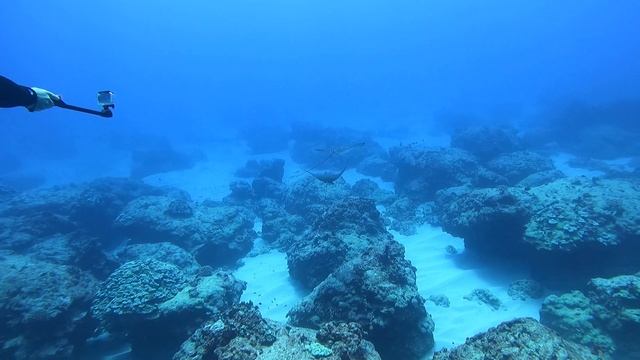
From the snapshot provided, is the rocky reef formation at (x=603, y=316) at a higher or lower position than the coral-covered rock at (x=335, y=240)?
lower

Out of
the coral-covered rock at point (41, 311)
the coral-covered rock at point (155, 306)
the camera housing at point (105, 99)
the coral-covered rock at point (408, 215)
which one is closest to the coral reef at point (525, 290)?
the coral-covered rock at point (408, 215)

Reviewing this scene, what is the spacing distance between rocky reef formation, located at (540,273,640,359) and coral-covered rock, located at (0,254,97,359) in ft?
32.4

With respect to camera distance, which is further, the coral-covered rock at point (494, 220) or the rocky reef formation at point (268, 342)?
the coral-covered rock at point (494, 220)

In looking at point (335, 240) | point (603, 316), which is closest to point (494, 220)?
point (603, 316)

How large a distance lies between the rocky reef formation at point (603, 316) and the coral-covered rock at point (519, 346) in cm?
189

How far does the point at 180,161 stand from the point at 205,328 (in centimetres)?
3200

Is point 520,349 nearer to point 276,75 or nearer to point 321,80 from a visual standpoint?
point 321,80

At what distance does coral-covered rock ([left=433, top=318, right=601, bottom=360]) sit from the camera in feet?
14.8

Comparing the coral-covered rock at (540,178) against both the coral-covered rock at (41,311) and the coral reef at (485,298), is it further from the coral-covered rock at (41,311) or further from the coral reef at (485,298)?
the coral-covered rock at (41,311)

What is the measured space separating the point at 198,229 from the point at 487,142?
17373 mm

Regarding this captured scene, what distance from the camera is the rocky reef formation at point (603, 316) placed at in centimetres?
631

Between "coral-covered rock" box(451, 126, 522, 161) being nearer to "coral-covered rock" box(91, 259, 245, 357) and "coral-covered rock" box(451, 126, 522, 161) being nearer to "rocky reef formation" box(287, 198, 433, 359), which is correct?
"rocky reef formation" box(287, 198, 433, 359)

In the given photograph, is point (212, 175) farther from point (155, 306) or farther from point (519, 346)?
point (519, 346)

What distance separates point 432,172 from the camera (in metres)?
15.8
